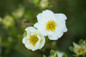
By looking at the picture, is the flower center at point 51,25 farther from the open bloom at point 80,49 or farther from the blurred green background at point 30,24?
the blurred green background at point 30,24

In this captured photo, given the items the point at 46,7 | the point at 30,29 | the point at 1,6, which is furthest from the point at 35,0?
the point at 1,6

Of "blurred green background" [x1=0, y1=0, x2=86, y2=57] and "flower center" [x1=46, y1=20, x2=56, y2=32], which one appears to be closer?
"flower center" [x1=46, y1=20, x2=56, y2=32]

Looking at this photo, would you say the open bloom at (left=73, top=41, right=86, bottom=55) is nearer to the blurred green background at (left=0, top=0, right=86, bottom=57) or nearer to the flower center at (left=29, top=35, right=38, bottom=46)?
the flower center at (left=29, top=35, right=38, bottom=46)

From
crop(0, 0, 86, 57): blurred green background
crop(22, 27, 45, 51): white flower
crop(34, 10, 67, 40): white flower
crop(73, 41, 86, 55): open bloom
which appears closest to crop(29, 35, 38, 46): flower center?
crop(22, 27, 45, 51): white flower

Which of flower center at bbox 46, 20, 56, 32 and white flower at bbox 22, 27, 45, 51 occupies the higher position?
flower center at bbox 46, 20, 56, 32

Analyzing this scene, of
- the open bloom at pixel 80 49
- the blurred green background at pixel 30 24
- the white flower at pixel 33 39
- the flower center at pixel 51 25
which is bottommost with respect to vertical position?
the open bloom at pixel 80 49

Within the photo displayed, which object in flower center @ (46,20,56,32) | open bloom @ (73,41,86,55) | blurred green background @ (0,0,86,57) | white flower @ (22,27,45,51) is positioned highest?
blurred green background @ (0,0,86,57)

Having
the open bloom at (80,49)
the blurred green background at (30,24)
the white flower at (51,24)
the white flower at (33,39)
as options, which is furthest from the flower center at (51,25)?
the blurred green background at (30,24)
